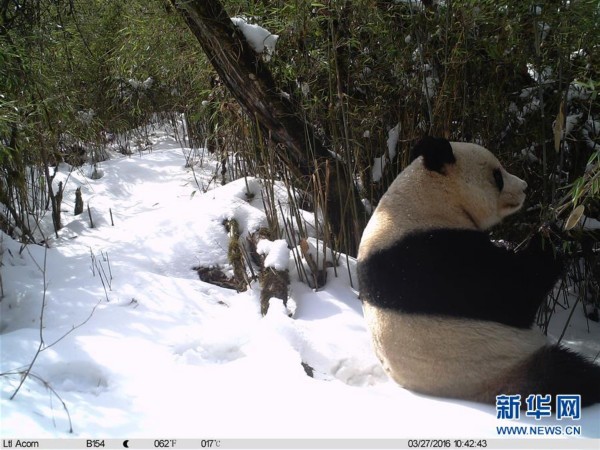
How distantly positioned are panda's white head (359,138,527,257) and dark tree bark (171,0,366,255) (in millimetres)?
677

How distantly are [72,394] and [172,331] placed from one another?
2.06 feet

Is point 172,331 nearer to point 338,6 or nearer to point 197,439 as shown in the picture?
point 197,439

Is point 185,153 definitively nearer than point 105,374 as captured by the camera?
No

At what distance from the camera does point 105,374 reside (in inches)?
74.9

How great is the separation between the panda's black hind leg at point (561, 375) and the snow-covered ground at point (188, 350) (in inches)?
2.8

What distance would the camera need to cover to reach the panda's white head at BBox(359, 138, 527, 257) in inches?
76.7

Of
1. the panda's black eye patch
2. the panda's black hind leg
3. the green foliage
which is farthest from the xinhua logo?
the green foliage

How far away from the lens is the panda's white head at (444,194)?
1948mm

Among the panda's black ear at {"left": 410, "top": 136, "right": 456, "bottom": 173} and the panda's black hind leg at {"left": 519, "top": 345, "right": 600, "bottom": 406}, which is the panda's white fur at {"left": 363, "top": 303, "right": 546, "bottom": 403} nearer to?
the panda's black hind leg at {"left": 519, "top": 345, "right": 600, "bottom": 406}

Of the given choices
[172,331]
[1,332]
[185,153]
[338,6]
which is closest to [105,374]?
[172,331]

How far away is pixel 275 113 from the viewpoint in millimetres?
2906

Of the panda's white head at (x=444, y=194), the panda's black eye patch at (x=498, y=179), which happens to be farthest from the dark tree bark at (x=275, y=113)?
the panda's black eye patch at (x=498, y=179)

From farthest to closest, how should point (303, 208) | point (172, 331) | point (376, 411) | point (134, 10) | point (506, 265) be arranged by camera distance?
1. point (134, 10)
2. point (303, 208)
3. point (172, 331)
4. point (506, 265)
5. point (376, 411)

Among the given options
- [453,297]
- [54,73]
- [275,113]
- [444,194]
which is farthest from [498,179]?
[54,73]
